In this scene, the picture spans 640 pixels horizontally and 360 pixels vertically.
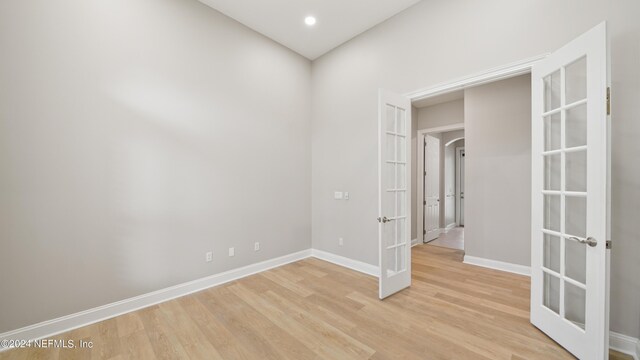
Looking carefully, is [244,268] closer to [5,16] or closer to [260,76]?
[260,76]

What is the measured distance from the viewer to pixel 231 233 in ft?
10.8

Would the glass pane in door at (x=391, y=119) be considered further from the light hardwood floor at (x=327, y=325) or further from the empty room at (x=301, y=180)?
the light hardwood floor at (x=327, y=325)

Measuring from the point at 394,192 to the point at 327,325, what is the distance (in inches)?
63.6

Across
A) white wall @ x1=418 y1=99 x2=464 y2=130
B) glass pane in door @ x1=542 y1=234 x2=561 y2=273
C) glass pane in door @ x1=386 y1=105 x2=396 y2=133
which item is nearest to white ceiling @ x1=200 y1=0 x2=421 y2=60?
glass pane in door @ x1=386 y1=105 x2=396 y2=133

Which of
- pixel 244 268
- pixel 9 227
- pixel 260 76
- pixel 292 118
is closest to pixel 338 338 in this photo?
pixel 244 268

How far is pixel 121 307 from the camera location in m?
2.42

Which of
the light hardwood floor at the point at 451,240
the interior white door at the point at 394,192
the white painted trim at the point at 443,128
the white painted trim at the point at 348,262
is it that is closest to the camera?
the interior white door at the point at 394,192

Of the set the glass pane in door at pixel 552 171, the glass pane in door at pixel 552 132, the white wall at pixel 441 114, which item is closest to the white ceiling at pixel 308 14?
the glass pane in door at pixel 552 132

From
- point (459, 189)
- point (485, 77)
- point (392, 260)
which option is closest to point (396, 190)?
point (392, 260)

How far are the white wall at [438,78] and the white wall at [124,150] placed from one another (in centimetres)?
101

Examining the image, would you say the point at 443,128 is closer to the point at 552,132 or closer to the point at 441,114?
the point at 441,114

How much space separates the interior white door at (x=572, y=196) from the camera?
1587 mm

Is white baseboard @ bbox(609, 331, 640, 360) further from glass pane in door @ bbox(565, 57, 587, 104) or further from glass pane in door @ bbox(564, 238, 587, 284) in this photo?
glass pane in door @ bbox(565, 57, 587, 104)

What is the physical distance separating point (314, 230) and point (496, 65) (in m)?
3.37
